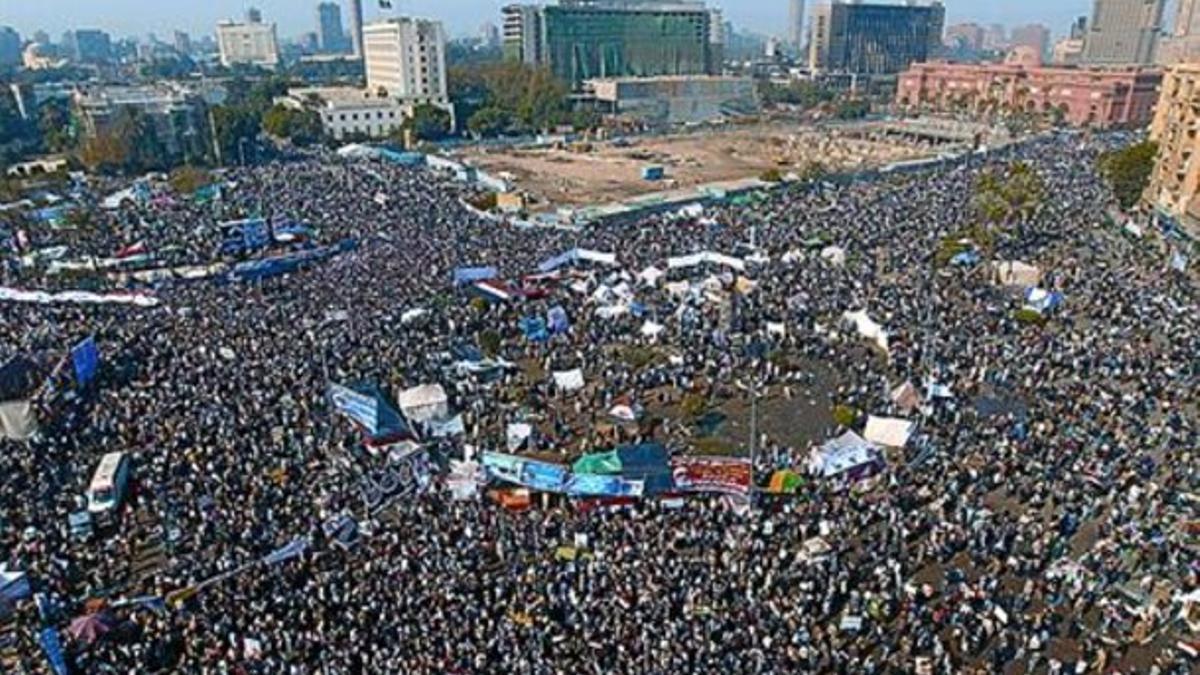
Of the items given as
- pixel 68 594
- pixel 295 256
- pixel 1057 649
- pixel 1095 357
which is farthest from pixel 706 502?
pixel 295 256

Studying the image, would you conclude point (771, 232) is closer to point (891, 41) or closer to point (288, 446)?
point (288, 446)

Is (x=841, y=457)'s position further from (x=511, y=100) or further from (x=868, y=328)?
(x=511, y=100)

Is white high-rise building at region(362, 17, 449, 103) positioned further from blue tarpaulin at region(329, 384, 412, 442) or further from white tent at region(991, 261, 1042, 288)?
blue tarpaulin at region(329, 384, 412, 442)

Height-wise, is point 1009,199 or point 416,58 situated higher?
point 416,58

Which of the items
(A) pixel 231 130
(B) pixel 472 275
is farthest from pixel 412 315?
(A) pixel 231 130

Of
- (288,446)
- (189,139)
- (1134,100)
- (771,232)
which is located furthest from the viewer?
(1134,100)

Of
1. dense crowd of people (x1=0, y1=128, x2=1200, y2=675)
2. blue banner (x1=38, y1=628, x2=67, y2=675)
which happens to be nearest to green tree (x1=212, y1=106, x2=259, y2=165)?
dense crowd of people (x1=0, y1=128, x2=1200, y2=675)
